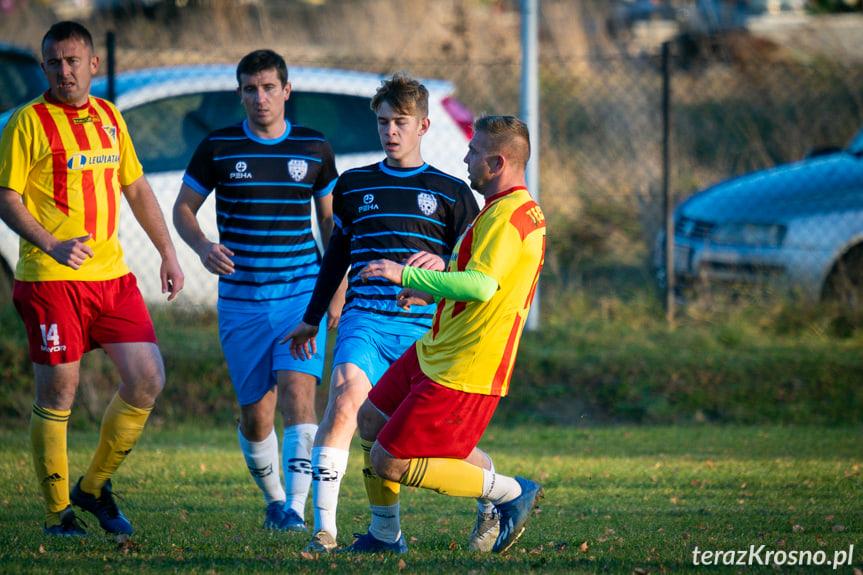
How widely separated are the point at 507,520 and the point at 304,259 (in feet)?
5.69

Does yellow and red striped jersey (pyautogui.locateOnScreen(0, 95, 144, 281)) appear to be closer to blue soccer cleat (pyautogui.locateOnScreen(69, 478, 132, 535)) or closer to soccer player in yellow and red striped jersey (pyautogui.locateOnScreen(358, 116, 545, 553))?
blue soccer cleat (pyautogui.locateOnScreen(69, 478, 132, 535))

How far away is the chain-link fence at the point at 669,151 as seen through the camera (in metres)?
8.59

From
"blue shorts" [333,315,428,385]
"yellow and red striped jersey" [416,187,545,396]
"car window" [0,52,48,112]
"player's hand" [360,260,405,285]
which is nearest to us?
"player's hand" [360,260,405,285]

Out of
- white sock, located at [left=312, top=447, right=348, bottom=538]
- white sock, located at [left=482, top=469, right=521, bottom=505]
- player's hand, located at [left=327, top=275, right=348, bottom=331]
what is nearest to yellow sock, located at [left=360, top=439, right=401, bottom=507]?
white sock, located at [left=312, top=447, right=348, bottom=538]

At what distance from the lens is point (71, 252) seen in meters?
4.23

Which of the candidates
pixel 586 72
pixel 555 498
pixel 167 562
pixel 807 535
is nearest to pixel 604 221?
pixel 586 72

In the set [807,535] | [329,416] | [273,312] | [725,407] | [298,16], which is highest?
[298,16]

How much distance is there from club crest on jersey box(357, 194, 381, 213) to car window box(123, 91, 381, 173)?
405 cm

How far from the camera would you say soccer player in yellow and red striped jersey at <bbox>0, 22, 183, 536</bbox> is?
4477 mm

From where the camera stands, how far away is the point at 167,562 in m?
4.03

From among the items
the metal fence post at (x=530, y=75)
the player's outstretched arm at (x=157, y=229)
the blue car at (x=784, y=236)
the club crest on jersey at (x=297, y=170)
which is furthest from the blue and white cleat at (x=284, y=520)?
the blue car at (x=784, y=236)

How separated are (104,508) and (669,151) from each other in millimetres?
5885

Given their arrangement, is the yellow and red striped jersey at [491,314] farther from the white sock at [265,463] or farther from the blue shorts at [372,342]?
the white sock at [265,463]

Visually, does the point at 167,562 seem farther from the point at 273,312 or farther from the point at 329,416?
the point at 273,312
